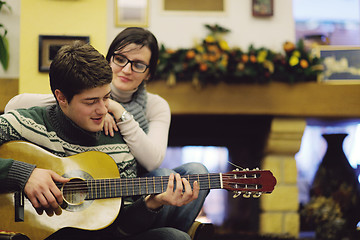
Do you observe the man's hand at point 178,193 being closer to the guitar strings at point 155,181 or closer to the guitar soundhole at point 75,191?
the guitar strings at point 155,181

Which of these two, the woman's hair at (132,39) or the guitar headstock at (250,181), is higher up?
the woman's hair at (132,39)

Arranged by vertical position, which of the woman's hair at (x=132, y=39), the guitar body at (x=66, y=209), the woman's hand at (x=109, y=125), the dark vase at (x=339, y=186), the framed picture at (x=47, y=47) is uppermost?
the framed picture at (x=47, y=47)

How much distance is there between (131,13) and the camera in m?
2.88

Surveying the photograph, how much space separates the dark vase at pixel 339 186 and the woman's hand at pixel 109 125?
1.99 m

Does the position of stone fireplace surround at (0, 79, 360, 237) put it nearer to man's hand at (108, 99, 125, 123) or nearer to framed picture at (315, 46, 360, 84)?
framed picture at (315, 46, 360, 84)

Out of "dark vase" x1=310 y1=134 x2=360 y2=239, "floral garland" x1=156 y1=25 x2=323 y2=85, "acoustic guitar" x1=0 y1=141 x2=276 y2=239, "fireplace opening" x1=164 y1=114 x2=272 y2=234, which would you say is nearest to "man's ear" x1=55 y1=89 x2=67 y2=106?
"acoustic guitar" x1=0 y1=141 x2=276 y2=239

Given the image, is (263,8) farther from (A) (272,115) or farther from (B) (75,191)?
(B) (75,191)

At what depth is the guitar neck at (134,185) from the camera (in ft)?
4.00

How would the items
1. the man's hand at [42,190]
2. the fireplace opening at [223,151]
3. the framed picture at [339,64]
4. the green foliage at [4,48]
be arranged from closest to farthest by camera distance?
the man's hand at [42,190] → the green foliage at [4,48] → the framed picture at [339,64] → the fireplace opening at [223,151]

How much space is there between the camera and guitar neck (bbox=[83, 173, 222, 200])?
1.22 m

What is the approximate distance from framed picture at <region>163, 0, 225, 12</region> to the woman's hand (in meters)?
1.69

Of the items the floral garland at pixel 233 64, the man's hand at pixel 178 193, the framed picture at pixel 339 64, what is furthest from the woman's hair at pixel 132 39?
the framed picture at pixel 339 64

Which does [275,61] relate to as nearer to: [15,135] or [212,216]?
[212,216]

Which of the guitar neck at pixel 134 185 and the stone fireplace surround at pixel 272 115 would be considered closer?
the guitar neck at pixel 134 185
